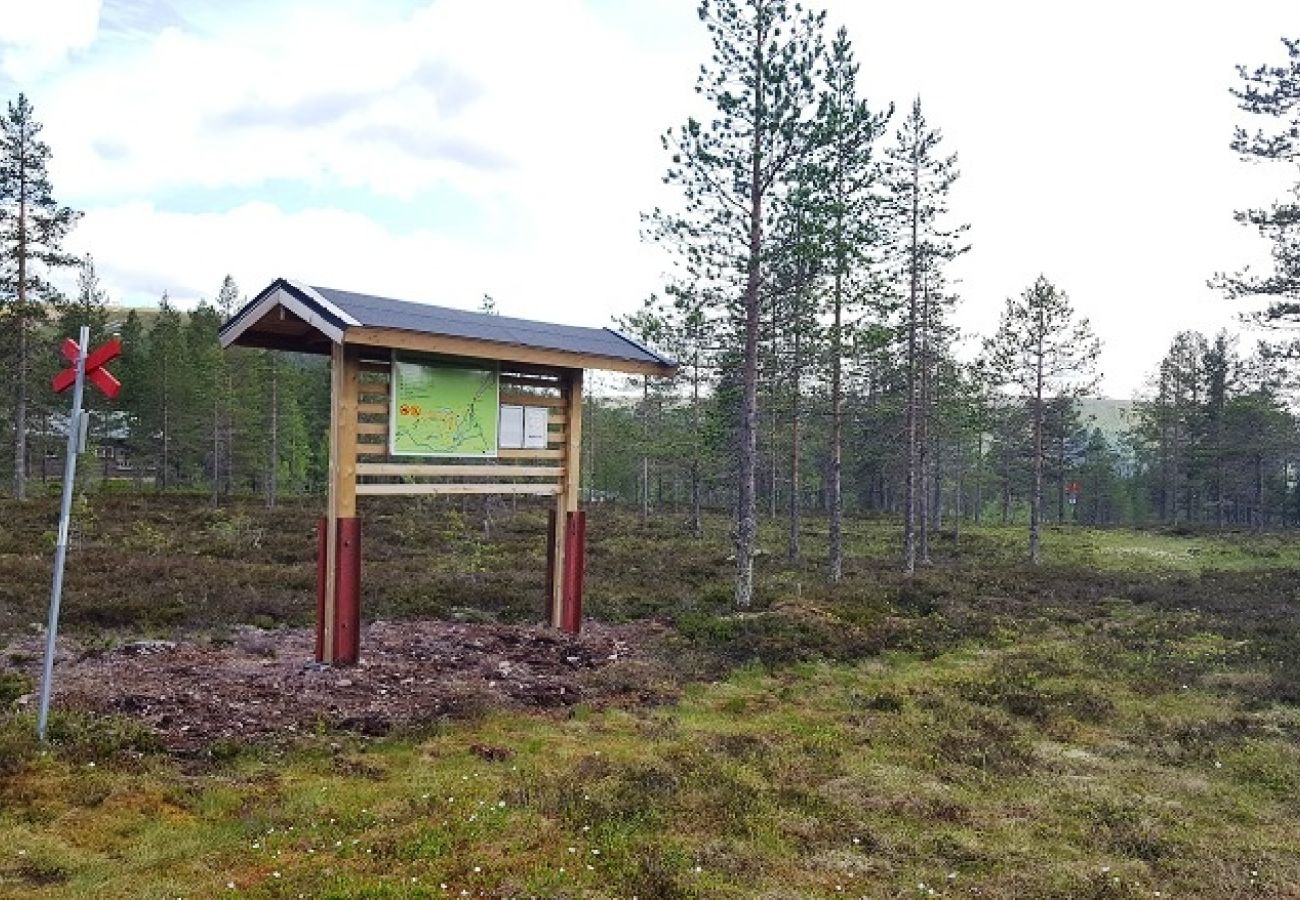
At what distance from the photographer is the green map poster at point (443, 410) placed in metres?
10.3

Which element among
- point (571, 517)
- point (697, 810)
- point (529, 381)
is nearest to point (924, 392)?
point (571, 517)

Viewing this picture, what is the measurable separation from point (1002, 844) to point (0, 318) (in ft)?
129

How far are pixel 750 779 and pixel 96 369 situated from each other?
6.73 metres

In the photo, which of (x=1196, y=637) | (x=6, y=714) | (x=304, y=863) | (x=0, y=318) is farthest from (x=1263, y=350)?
(x=0, y=318)

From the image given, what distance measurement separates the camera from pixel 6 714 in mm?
7465

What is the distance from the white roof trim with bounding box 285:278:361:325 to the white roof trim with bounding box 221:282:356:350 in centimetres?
1

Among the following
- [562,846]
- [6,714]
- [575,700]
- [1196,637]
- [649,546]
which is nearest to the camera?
[562,846]

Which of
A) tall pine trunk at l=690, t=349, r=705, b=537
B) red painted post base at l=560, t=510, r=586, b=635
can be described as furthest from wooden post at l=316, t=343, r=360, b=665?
tall pine trunk at l=690, t=349, r=705, b=537

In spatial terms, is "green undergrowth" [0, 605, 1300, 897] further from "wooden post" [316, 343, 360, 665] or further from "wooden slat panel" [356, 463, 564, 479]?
"wooden slat panel" [356, 463, 564, 479]

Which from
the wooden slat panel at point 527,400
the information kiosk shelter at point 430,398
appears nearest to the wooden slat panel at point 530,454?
the information kiosk shelter at point 430,398

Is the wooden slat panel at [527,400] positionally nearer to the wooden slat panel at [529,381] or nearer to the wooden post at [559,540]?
the wooden slat panel at [529,381]

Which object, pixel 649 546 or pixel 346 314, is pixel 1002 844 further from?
pixel 649 546

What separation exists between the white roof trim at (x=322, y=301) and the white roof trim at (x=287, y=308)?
0.01m

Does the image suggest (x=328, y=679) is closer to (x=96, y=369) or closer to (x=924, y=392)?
(x=96, y=369)
